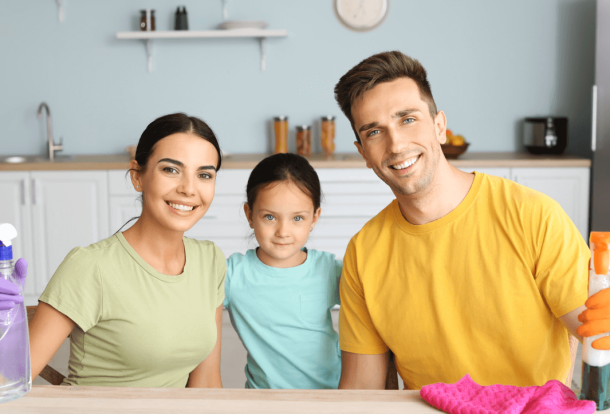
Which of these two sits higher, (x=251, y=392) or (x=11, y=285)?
(x=11, y=285)

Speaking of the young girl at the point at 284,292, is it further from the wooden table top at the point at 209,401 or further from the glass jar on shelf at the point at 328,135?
the glass jar on shelf at the point at 328,135

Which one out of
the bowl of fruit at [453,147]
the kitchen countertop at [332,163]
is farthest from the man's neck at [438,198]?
the bowl of fruit at [453,147]

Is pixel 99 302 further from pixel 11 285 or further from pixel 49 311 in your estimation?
pixel 11 285

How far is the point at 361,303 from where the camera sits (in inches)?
57.1

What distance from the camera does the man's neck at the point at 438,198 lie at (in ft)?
4.59

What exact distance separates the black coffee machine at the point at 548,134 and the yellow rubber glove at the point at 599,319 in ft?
10.4

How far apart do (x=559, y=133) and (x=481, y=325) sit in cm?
291

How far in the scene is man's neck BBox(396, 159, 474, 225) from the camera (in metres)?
1.40

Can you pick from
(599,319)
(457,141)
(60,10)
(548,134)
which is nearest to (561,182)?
(548,134)

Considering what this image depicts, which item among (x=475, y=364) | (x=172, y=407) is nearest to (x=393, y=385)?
(x=475, y=364)

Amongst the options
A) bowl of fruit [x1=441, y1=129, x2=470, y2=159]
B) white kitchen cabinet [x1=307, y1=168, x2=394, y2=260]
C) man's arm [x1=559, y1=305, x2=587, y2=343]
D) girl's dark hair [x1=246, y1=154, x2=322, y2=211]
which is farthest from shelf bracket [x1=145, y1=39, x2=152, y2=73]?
man's arm [x1=559, y1=305, x2=587, y2=343]

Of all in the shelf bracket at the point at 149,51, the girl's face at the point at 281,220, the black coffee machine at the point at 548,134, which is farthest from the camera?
the shelf bracket at the point at 149,51

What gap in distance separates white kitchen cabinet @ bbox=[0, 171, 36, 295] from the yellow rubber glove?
342 centimetres

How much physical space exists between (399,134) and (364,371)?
1.89 feet
